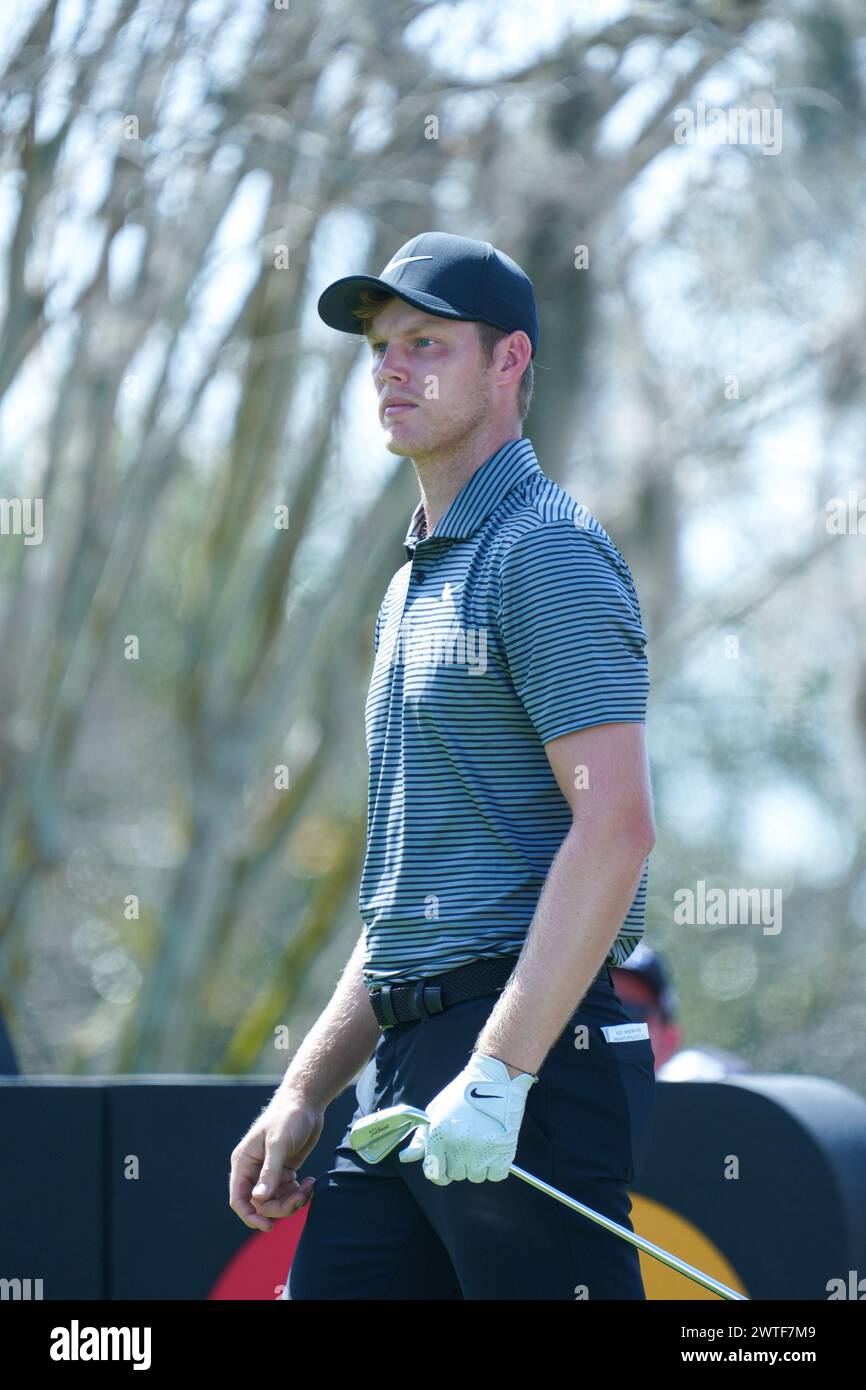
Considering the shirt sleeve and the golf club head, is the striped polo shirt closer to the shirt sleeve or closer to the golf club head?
the shirt sleeve

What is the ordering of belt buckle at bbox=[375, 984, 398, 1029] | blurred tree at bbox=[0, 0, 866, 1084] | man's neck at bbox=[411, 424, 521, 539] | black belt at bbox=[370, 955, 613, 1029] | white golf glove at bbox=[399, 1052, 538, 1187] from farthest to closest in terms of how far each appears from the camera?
blurred tree at bbox=[0, 0, 866, 1084], man's neck at bbox=[411, 424, 521, 539], belt buckle at bbox=[375, 984, 398, 1029], black belt at bbox=[370, 955, 613, 1029], white golf glove at bbox=[399, 1052, 538, 1187]

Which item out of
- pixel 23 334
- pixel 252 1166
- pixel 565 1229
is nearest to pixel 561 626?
pixel 565 1229

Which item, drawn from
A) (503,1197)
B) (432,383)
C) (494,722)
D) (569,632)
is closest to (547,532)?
(569,632)

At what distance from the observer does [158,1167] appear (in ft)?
15.4

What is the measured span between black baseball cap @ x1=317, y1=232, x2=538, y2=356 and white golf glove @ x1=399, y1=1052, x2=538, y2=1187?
1298 mm

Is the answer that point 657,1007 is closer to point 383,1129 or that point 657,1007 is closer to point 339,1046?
point 339,1046

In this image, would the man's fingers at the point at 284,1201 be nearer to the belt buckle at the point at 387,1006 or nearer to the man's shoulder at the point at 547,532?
the belt buckle at the point at 387,1006

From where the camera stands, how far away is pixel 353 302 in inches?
139

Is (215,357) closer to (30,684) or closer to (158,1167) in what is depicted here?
(30,684)

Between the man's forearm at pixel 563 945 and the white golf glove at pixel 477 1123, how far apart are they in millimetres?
29

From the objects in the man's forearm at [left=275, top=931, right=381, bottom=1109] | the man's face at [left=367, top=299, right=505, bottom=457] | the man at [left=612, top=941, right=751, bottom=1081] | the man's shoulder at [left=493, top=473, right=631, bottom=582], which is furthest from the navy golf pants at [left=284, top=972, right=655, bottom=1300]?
the man at [left=612, top=941, right=751, bottom=1081]

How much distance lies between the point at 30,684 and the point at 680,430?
16.2 feet

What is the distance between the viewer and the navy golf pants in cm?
296

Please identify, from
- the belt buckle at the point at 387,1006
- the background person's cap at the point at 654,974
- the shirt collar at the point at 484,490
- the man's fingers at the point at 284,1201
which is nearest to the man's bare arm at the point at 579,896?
the belt buckle at the point at 387,1006
